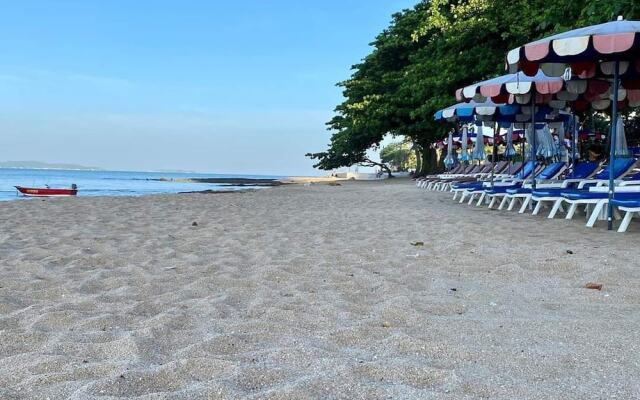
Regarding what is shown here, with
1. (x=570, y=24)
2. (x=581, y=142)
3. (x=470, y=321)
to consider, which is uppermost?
(x=570, y=24)

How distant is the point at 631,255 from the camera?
4617mm

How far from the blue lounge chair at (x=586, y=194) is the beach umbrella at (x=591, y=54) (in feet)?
1.17

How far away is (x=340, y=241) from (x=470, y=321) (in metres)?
2.99

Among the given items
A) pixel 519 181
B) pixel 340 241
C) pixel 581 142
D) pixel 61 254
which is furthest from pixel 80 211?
pixel 581 142

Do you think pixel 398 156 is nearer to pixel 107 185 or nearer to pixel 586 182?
pixel 107 185

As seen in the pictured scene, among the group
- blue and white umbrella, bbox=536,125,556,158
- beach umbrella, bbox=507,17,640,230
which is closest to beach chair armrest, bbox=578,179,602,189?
beach umbrella, bbox=507,17,640,230

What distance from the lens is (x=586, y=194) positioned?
6961 mm

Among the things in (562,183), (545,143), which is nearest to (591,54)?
(562,183)

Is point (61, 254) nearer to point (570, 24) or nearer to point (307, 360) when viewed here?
point (307, 360)

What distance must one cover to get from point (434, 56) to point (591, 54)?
47.4ft

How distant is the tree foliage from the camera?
11.6 metres

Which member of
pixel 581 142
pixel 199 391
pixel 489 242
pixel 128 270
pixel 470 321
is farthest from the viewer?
pixel 581 142

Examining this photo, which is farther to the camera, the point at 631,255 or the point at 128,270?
the point at 631,255

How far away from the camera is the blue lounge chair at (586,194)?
6758 millimetres
